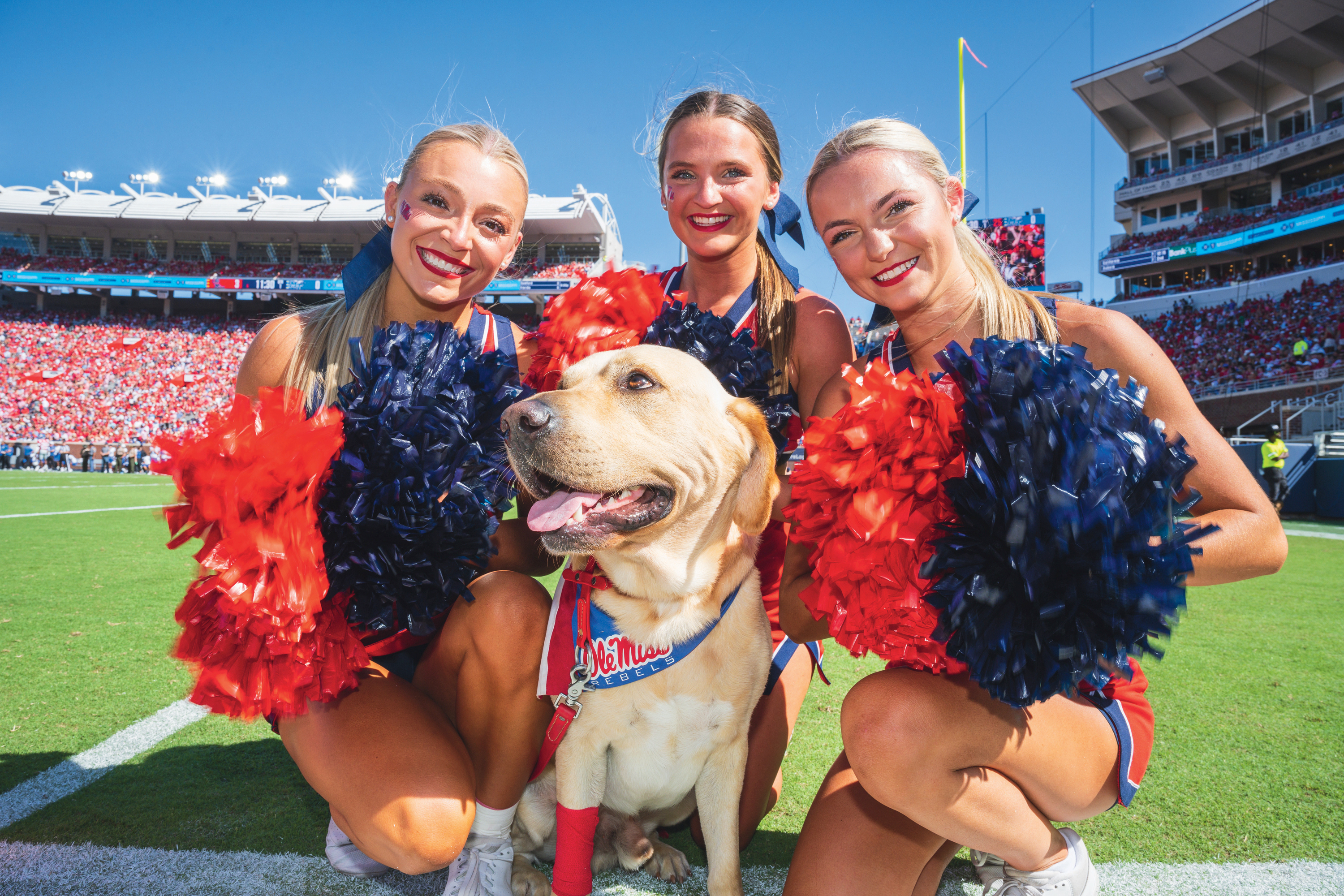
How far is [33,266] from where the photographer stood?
43.7 metres

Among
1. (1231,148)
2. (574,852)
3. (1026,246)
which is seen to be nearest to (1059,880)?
(574,852)

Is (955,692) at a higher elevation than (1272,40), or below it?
below

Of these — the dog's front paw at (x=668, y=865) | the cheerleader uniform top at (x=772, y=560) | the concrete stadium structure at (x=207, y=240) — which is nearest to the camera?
the dog's front paw at (x=668, y=865)

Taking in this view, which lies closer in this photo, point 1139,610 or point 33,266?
point 1139,610

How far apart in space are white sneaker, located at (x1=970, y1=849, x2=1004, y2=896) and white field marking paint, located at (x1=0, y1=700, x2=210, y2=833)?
3.00m

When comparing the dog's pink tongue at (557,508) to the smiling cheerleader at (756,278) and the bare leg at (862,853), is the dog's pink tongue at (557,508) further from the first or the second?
the bare leg at (862,853)

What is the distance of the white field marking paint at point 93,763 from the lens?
2555 mm

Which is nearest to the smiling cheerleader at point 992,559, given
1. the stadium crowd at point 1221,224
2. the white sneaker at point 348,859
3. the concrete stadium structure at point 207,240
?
the white sneaker at point 348,859

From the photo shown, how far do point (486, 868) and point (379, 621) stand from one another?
0.87 m

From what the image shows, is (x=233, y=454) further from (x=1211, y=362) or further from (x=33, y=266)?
(x=33, y=266)

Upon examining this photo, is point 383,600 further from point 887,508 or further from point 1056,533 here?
point 1056,533

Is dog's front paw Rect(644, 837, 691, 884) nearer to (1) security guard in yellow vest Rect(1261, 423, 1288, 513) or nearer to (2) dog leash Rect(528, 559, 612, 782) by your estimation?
(2) dog leash Rect(528, 559, 612, 782)

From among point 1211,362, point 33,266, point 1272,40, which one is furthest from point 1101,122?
point 33,266

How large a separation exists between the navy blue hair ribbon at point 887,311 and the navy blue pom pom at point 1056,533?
134 centimetres
